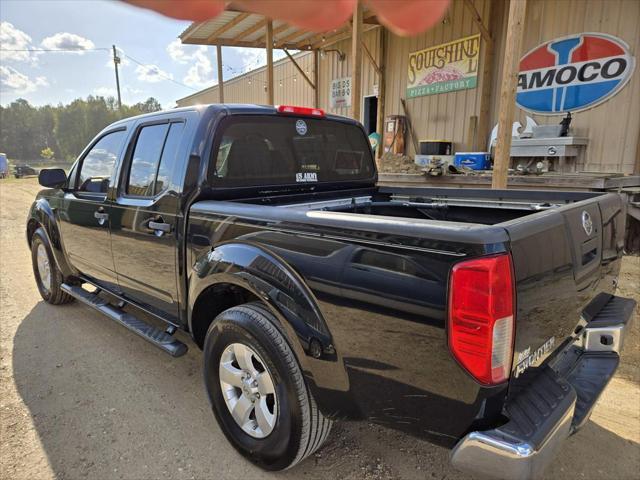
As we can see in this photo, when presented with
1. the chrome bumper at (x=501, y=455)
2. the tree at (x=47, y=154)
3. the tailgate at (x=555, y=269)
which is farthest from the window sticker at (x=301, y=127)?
the tree at (x=47, y=154)

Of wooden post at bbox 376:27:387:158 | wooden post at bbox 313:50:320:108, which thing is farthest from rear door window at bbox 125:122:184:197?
wooden post at bbox 313:50:320:108

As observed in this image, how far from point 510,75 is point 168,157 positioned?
4183 mm

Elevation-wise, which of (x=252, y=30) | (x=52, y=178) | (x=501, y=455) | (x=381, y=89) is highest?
(x=252, y=30)

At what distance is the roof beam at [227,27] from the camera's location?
32.2 ft

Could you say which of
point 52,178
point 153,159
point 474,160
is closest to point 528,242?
point 153,159

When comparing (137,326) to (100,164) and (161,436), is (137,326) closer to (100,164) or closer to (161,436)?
(161,436)

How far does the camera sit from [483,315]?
144 centimetres

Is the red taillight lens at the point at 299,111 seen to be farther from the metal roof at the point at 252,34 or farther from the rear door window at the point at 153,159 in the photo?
the metal roof at the point at 252,34

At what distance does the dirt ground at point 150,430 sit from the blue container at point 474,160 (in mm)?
5717

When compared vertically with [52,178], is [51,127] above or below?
above

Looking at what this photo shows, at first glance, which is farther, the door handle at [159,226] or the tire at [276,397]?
the door handle at [159,226]

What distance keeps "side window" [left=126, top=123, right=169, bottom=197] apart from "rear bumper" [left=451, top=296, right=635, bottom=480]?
2497 millimetres

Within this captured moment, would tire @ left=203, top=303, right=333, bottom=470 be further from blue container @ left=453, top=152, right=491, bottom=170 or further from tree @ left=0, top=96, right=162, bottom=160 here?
tree @ left=0, top=96, right=162, bottom=160

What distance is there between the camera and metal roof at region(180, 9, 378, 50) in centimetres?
1052
